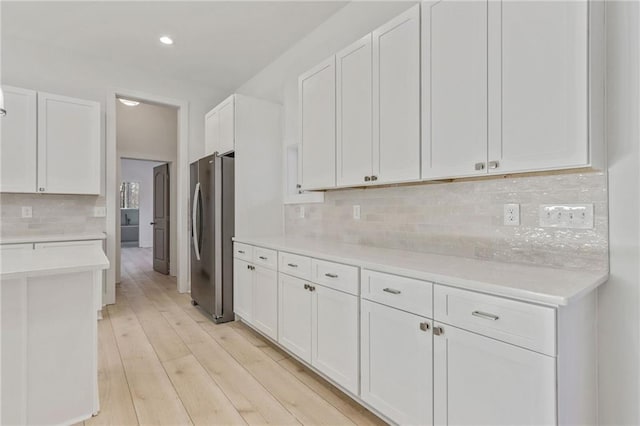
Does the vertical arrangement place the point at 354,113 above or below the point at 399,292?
above

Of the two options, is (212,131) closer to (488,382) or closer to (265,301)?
(265,301)

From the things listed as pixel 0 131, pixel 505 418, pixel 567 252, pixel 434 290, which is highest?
pixel 0 131

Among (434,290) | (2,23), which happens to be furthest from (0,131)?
(434,290)

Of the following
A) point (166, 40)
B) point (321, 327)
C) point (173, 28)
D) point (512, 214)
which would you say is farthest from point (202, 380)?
point (166, 40)

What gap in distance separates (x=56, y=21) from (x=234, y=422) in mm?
3915

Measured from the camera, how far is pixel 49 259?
6.05ft

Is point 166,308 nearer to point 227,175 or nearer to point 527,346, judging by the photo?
point 227,175

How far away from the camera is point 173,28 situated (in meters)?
3.30

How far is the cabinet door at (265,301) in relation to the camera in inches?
104

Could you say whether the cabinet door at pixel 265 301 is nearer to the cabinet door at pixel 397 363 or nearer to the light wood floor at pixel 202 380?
the light wood floor at pixel 202 380

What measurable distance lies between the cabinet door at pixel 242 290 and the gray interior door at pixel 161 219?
10.8ft

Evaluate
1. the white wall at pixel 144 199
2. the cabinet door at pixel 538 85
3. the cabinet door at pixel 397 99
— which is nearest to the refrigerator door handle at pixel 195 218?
the cabinet door at pixel 397 99

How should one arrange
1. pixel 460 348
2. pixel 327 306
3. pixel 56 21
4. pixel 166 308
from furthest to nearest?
pixel 166 308 < pixel 56 21 < pixel 327 306 < pixel 460 348

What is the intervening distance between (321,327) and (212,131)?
2845 mm
